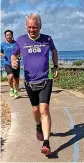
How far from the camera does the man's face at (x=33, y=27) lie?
791 centimetres

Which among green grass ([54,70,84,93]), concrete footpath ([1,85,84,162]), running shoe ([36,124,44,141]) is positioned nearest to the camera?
concrete footpath ([1,85,84,162])

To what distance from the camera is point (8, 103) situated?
1352cm

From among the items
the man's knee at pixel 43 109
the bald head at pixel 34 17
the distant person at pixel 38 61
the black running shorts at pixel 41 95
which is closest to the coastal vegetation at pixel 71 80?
the black running shorts at pixel 41 95

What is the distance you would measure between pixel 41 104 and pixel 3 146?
101 centimetres

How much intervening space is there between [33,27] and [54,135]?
2246mm

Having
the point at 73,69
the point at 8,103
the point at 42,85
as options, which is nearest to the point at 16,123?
the point at 42,85

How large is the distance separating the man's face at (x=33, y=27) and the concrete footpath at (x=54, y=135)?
1.87 metres

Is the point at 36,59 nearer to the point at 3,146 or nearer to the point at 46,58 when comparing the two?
the point at 46,58

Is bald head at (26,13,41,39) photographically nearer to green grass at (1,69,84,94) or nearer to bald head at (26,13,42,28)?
bald head at (26,13,42,28)

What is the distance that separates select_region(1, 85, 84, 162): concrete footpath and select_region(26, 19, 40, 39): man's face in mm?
1875

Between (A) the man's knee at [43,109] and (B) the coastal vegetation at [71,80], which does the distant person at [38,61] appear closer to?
(A) the man's knee at [43,109]

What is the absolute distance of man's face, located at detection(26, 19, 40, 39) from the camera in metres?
7.91

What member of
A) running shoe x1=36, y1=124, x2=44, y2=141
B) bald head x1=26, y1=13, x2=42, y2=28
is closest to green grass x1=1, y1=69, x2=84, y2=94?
running shoe x1=36, y1=124, x2=44, y2=141

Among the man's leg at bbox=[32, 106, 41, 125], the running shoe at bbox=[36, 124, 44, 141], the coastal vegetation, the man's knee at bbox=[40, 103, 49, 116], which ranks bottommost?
the coastal vegetation
